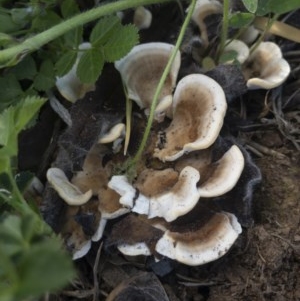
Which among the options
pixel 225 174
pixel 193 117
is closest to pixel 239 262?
pixel 225 174

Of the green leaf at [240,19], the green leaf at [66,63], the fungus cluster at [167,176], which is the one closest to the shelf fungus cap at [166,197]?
the fungus cluster at [167,176]

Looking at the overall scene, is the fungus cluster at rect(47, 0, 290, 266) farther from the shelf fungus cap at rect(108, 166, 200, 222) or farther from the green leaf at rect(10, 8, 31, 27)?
the green leaf at rect(10, 8, 31, 27)

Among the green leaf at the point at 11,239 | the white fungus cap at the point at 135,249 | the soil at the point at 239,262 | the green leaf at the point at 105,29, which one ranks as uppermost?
the green leaf at the point at 11,239

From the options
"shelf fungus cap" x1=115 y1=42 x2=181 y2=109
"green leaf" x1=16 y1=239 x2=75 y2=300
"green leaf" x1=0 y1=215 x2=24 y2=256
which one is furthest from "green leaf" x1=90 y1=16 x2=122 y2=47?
"green leaf" x1=16 y1=239 x2=75 y2=300

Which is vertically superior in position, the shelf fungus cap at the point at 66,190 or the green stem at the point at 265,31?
the green stem at the point at 265,31

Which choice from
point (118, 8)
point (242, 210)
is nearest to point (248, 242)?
point (242, 210)

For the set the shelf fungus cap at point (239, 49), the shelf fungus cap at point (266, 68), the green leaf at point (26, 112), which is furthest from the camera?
the shelf fungus cap at point (239, 49)

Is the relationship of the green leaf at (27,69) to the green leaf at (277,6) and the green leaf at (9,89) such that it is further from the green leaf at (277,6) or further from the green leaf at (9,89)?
the green leaf at (277,6)
